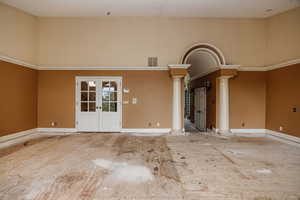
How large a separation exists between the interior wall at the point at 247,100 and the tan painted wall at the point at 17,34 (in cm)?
723

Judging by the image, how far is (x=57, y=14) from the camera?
5.70 m

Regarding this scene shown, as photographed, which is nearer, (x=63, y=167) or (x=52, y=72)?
(x=63, y=167)

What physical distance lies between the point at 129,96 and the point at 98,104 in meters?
1.20

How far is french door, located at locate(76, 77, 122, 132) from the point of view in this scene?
602 cm

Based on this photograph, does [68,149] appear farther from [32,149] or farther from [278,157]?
[278,157]

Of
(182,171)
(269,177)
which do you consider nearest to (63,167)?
(182,171)

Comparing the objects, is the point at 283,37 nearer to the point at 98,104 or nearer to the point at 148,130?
the point at 148,130

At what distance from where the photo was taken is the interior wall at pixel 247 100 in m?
5.93

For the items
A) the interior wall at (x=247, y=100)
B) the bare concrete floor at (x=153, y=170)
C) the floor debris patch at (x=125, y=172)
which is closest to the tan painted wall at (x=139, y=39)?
the interior wall at (x=247, y=100)

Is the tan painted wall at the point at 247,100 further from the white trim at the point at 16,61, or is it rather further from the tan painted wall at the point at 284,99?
the white trim at the point at 16,61

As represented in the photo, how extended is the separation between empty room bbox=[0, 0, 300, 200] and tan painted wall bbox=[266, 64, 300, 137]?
32 millimetres

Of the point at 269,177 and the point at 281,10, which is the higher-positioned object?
the point at 281,10

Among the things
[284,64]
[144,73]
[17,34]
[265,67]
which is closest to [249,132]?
[265,67]

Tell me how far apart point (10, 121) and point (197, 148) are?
18.2 feet
